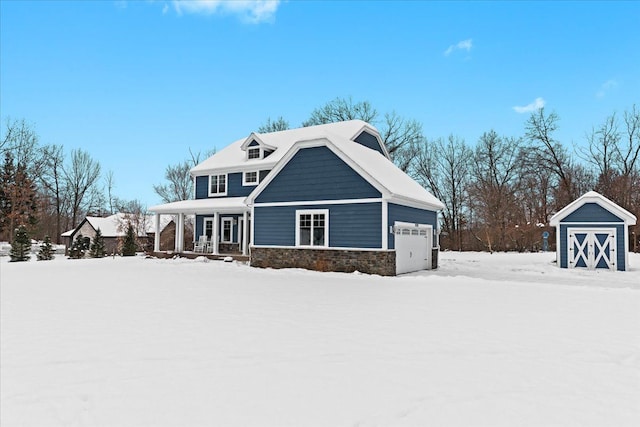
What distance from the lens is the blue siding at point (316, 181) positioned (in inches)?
576

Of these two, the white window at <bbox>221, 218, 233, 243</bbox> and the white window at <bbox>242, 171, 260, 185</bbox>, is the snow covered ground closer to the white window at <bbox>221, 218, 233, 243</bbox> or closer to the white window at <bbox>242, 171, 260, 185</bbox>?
the white window at <bbox>221, 218, 233, 243</bbox>

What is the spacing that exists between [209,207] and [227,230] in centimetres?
279

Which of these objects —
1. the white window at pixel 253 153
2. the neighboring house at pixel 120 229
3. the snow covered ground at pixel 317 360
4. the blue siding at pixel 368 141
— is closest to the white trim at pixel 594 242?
the snow covered ground at pixel 317 360

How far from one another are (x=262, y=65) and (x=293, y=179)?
962 cm

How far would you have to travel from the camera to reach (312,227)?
15.5 metres

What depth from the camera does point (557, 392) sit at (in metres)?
3.78

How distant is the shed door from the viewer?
16.8 meters

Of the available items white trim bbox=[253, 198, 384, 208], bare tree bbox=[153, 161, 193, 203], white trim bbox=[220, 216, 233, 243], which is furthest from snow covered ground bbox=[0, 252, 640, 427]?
bare tree bbox=[153, 161, 193, 203]

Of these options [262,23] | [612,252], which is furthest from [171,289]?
[612,252]

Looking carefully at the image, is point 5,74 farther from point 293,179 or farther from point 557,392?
point 557,392

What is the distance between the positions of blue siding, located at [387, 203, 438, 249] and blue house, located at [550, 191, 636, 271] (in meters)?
5.19

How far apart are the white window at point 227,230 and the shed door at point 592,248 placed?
56.2 feet

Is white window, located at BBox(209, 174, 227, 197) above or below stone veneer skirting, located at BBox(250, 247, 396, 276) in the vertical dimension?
above

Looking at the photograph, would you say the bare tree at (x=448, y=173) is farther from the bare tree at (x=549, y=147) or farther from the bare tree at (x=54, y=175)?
the bare tree at (x=54, y=175)
